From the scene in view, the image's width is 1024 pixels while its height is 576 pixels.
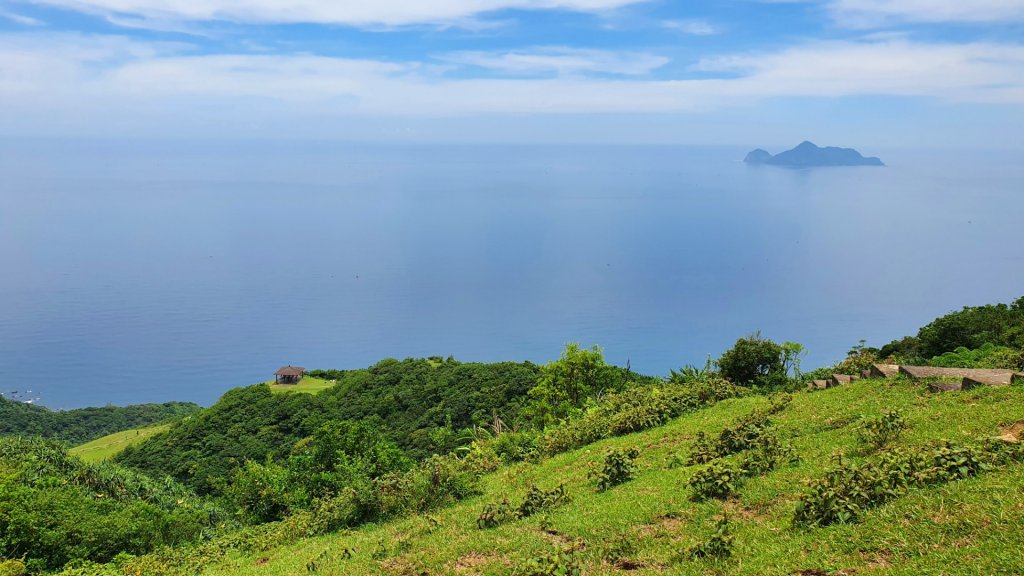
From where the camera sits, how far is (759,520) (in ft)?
28.6

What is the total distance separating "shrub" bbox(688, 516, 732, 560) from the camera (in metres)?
7.76

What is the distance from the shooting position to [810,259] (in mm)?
188625

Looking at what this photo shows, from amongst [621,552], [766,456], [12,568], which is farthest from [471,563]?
[12,568]

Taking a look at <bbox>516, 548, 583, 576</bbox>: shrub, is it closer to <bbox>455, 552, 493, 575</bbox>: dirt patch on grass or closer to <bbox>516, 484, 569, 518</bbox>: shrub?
<bbox>455, 552, 493, 575</bbox>: dirt patch on grass

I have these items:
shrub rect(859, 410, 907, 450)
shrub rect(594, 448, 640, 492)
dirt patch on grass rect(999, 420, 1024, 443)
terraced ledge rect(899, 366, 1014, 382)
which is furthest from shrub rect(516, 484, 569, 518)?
terraced ledge rect(899, 366, 1014, 382)

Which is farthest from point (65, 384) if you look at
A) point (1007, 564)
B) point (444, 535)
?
point (1007, 564)

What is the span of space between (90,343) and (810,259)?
593 ft

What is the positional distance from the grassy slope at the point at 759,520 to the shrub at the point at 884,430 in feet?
0.60

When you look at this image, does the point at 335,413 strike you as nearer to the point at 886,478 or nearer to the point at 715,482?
the point at 715,482

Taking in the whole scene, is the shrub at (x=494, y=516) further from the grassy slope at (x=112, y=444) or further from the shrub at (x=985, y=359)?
the grassy slope at (x=112, y=444)

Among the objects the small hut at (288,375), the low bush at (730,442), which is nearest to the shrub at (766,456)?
the low bush at (730,442)

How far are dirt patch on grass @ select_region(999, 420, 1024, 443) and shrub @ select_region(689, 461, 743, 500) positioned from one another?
352 cm

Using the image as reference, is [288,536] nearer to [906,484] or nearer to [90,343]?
[906,484]

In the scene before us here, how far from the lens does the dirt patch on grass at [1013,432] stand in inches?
349
